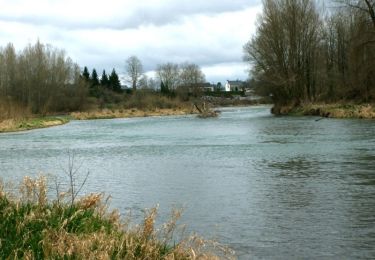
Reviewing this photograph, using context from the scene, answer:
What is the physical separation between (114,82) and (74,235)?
10622cm

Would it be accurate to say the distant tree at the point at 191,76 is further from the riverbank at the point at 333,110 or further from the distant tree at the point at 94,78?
the riverbank at the point at 333,110

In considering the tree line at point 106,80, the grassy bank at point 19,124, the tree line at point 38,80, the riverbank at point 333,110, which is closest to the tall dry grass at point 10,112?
the grassy bank at point 19,124

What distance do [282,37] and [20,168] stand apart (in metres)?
40.2

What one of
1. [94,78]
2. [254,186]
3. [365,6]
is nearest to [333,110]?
[365,6]

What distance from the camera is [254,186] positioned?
450 inches

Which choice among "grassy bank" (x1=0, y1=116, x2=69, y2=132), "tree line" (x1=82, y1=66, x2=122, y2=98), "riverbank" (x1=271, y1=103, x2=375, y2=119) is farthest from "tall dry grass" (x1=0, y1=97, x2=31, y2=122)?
"tree line" (x1=82, y1=66, x2=122, y2=98)

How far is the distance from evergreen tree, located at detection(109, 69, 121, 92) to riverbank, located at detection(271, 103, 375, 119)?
58.9 meters

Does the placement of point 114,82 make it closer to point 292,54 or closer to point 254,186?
point 292,54

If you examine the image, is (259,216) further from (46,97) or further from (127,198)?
(46,97)

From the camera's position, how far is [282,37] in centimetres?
5153

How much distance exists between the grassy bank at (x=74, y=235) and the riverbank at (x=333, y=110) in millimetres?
31069

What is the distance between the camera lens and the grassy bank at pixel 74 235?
192 inches

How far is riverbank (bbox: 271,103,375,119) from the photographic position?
3599 cm

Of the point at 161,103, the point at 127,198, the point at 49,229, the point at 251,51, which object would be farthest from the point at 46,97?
the point at 49,229
